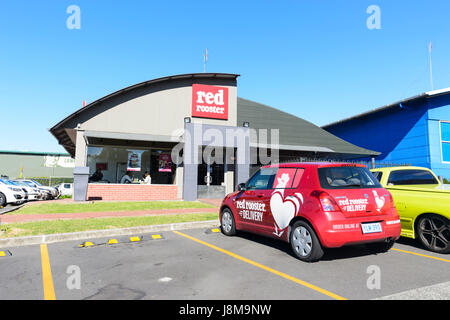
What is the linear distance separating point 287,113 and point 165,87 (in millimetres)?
9280

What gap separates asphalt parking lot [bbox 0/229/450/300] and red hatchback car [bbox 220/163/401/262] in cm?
36

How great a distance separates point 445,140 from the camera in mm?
20297

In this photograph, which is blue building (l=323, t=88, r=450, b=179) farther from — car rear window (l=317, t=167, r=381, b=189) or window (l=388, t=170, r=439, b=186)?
car rear window (l=317, t=167, r=381, b=189)

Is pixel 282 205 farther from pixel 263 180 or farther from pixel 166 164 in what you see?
pixel 166 164

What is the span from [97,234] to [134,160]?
10.9 meters

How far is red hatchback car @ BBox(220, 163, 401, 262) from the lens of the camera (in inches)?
174

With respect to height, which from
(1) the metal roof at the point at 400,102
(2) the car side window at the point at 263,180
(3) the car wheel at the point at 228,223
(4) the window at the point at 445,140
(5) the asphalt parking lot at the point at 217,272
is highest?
(1) the metal roof at the point at 400,102

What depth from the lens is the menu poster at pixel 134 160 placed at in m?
17.3

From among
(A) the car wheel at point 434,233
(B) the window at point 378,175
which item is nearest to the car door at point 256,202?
(B) the window at point 378,175

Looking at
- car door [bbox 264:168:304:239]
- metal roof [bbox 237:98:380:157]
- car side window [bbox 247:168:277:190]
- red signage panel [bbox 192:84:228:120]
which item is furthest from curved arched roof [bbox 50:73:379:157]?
car door [bbox 264:168:304:239]

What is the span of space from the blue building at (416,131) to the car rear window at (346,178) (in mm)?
18649

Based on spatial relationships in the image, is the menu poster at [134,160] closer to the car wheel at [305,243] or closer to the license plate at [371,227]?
the car wheel at [305,243]

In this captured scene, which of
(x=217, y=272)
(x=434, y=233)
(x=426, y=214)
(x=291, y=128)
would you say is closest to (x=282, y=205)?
(x=217, y=272)

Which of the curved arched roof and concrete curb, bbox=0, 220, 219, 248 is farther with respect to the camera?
the curved arched roof
